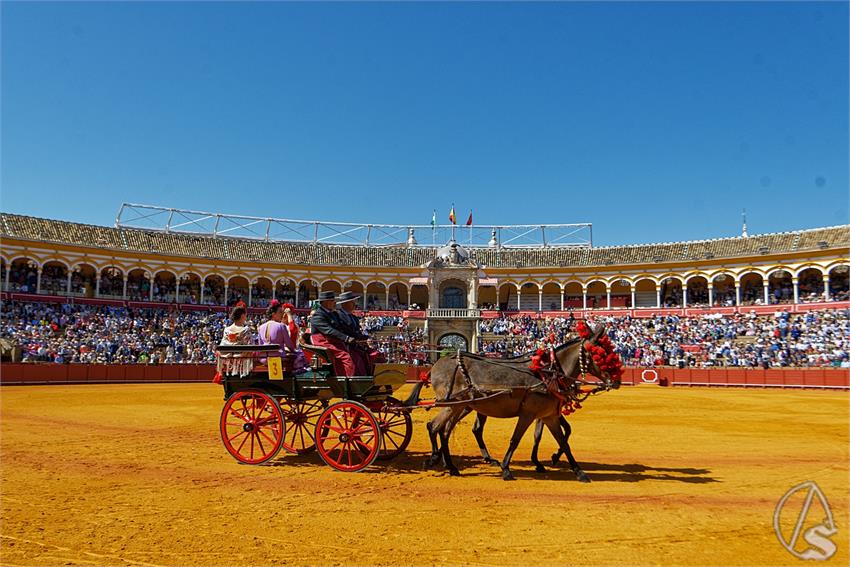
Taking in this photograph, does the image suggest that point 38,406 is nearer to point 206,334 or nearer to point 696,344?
point 206,334

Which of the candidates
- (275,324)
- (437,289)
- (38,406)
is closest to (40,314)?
(38,406)

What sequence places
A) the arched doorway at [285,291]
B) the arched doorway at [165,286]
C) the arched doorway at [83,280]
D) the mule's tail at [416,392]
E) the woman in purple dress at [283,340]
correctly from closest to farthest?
the mule's tail at [416,392]
the woman in purple dress at [283,340]
the arched doorway at [83,280]
the arched doorway at [165,286]
the arched doorway at [285,291]

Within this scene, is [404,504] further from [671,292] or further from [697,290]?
[697,290]

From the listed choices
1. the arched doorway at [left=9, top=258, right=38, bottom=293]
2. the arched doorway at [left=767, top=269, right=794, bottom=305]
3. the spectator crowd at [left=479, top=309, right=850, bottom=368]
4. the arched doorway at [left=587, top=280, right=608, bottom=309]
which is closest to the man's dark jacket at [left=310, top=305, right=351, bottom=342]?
the spectator crowd at [left=479, top=309, right=850, bottom=368]

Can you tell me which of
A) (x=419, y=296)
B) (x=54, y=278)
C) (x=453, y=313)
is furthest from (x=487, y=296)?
(x=54, y=278)

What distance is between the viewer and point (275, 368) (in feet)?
23.0

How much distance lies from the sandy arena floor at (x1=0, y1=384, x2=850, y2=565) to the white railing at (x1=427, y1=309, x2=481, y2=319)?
87.9 feet

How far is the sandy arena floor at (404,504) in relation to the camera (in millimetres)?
4008

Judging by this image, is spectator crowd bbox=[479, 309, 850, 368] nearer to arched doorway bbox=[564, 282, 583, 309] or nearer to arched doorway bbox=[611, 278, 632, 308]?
arched doorway bbox=[611, 278, 632, 308]

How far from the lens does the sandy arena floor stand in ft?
13.1

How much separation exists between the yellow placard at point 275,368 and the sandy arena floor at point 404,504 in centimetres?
115

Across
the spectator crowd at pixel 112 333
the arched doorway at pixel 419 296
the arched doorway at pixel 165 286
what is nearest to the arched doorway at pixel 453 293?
the arched doorway at pixel 419 296

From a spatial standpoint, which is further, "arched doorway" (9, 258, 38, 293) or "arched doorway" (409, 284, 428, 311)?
"arched doorway" (409, 284, 428, 311)

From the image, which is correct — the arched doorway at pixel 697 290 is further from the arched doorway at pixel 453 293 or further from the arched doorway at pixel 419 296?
the arched doorway at pixel 419 296
